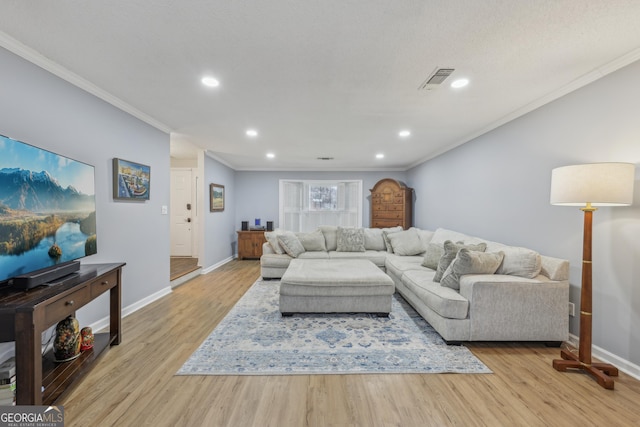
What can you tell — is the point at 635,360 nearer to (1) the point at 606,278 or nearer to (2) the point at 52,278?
(1) the point at 606,278

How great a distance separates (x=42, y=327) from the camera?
4.80 feet

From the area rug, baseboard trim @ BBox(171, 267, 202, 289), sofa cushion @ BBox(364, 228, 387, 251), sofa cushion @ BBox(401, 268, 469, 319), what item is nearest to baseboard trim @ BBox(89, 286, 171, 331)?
baseboard trim @ BBox(171, 267, 202, 289)

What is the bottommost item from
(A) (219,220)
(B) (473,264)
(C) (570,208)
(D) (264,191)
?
(B) (473,264)

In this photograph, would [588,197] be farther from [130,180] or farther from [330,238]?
[130,180]

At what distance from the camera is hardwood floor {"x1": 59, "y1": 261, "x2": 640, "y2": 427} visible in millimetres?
1564

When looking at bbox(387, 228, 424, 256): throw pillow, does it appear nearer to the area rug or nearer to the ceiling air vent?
the area rug

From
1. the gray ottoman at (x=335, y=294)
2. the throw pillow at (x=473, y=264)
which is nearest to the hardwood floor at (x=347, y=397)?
the throw pillow at (x=473, y=264)

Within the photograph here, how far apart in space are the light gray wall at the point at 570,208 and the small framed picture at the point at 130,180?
14.7 feet

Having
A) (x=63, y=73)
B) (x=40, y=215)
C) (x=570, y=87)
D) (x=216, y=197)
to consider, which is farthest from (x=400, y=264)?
(x=63, y=73)

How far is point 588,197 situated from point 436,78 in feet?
4.73

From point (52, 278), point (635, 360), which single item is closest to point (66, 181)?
point (52, 278)

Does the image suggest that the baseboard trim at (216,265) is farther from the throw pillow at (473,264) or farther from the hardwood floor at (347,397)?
the throw pillow at (473,264)

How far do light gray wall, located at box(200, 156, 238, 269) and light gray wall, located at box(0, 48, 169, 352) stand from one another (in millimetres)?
1339

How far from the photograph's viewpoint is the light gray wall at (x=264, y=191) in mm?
7012
